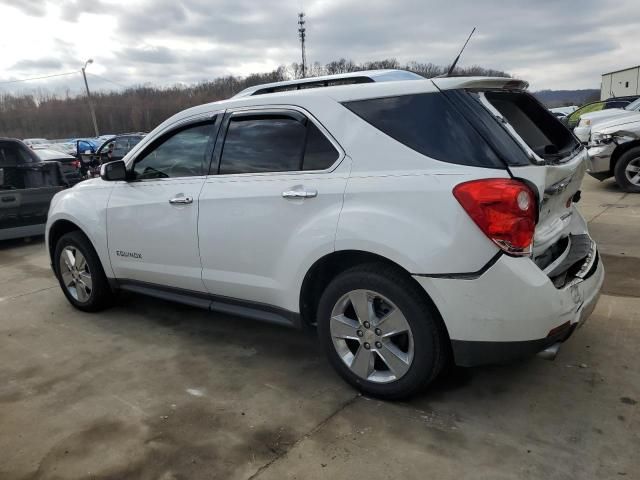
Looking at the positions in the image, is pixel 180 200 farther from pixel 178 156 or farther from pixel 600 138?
pixel 600 138

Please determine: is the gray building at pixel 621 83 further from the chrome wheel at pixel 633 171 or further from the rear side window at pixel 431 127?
the rear side window at pixel 431 127

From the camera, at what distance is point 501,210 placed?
2.43m

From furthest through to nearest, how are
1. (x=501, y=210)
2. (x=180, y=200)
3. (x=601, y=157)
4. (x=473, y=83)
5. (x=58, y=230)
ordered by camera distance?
1. (x=601, y=157)
2. (x=58, y=230)
3. (x=180, y=200)
4. (x=473, y=83)
5. (x=501, y=210)

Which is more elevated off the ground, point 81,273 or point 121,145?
point 121,145

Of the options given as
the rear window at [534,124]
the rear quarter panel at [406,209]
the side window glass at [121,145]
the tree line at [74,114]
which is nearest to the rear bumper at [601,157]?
the rear window at [534,124]

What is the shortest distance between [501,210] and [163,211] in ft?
7.85

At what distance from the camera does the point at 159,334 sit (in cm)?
421

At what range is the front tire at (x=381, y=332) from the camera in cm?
267

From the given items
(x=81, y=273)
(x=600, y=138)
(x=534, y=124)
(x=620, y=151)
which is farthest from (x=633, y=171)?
(x=81, y=273)

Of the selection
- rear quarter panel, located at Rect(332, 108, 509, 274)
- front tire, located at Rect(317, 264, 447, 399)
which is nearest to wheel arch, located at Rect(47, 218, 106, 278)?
front tire, located at Rect(317, 264, 447, 399)

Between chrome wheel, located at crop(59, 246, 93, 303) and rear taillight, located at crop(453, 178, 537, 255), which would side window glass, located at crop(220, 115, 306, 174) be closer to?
rear taillight, located at crop(453, 178, 537, 255)

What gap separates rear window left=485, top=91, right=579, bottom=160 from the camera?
2.88 m

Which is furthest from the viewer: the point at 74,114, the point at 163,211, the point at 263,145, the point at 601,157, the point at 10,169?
the point at 74,114

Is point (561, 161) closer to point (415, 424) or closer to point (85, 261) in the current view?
point (415, 424)
